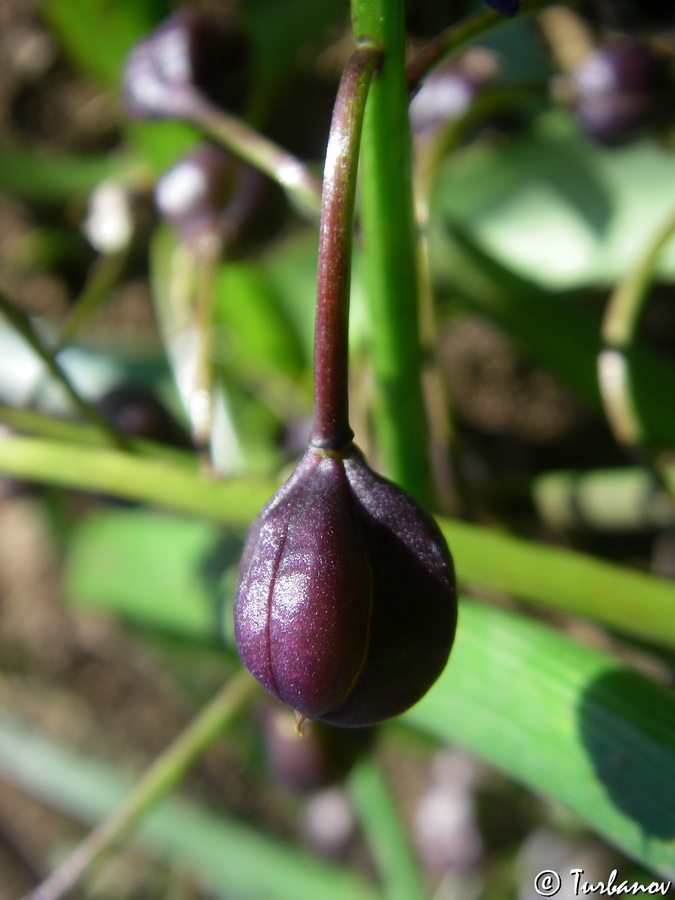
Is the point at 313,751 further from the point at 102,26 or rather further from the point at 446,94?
the point at 102,26

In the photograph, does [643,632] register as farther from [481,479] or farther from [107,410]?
[107,410]

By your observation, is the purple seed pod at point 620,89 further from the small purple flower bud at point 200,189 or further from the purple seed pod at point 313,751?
the purple seed pod at point 313,751

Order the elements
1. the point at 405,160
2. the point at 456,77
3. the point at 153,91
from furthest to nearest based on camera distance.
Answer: the point at 456,77, the point at 153,91, the point at 405,160

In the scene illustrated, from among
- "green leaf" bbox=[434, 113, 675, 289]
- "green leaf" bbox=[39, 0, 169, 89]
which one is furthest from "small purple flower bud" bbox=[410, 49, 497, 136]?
"green leaf" bbox=[39, 0, 169, 89]

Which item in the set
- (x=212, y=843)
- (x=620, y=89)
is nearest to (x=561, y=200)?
(x=620, y=89)

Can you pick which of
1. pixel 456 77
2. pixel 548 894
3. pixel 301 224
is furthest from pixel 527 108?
pixel 548 894

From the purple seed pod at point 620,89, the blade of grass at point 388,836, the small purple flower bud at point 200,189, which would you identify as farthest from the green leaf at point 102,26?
the blade of grass at point 388,836
